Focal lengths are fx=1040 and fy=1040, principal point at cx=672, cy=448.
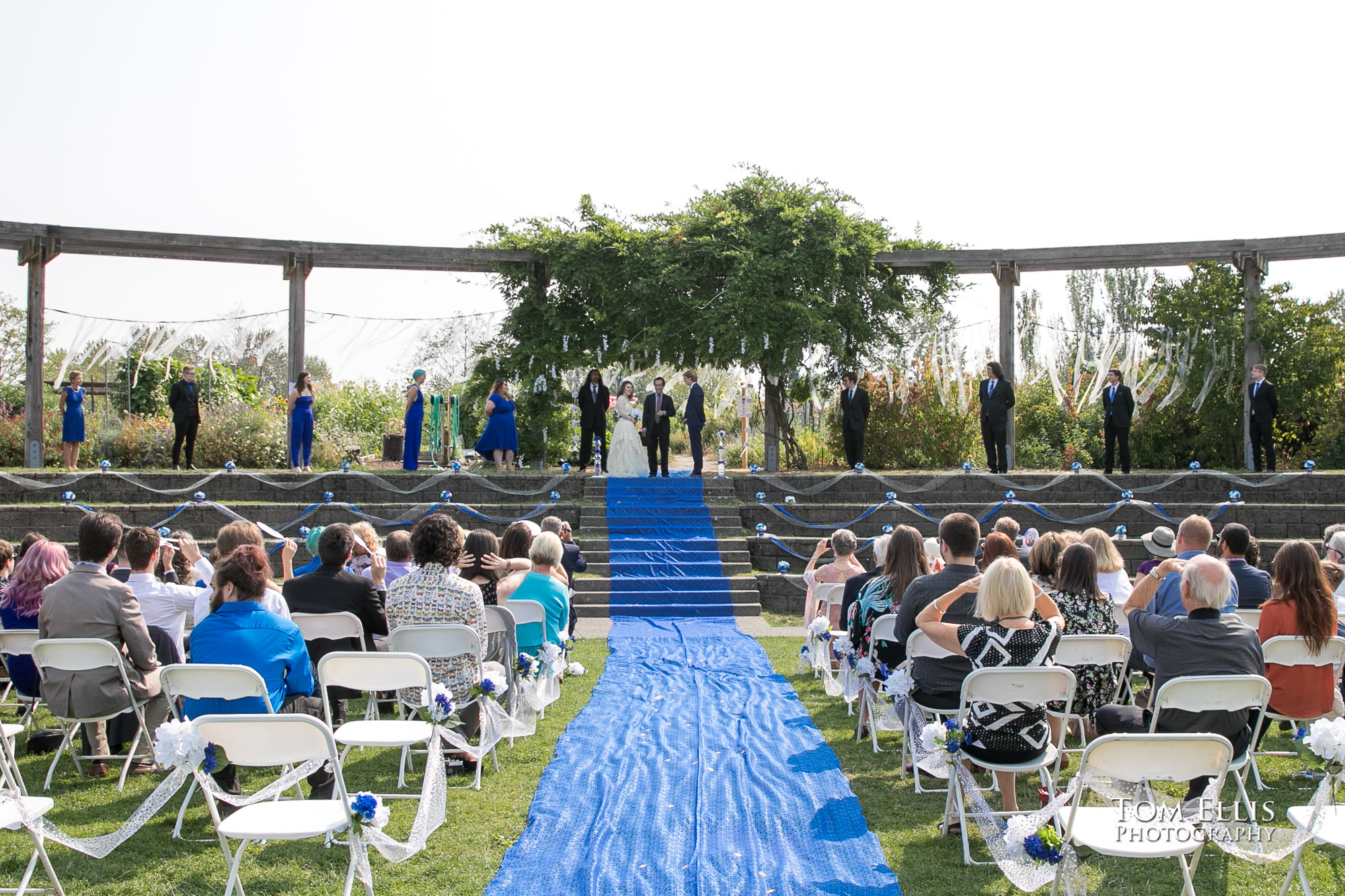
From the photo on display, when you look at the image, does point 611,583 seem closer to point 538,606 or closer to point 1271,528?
point 538,606

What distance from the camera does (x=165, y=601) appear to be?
591cm

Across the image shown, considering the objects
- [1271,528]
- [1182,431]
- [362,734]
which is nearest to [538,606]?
[362,734]

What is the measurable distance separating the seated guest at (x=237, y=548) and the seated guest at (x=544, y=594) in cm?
142

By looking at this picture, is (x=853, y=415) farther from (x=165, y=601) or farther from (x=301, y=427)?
(x=165, y=601)

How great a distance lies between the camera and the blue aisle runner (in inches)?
161

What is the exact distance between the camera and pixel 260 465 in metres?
17.9

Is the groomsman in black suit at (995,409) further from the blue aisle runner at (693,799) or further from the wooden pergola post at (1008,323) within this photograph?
the blue aisle runner at (693,799)

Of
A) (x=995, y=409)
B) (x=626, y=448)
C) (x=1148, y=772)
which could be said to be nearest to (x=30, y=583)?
(x=1148, y=772)

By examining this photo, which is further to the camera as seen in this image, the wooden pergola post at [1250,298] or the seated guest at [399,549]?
the wooden pergola post at [1250,298]

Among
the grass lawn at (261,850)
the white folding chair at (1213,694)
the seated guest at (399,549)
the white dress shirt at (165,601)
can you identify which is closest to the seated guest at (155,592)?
the white dress shirt at (165,601)

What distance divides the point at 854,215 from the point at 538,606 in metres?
13.9

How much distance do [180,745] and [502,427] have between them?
13257 mm

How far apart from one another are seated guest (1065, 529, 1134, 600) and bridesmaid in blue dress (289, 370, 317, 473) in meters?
12.2

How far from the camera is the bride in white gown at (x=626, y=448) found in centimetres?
1595
